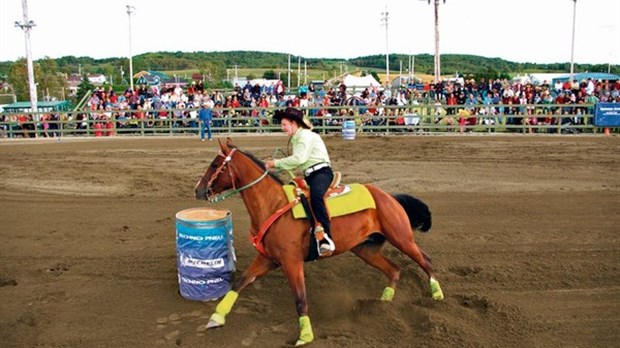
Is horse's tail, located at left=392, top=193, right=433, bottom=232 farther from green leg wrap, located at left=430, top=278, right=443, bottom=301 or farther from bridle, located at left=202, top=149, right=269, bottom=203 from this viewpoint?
bridle, located at left=202, top=149, right=269, bottom=203

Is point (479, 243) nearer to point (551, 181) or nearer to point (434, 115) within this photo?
point (551, 181)

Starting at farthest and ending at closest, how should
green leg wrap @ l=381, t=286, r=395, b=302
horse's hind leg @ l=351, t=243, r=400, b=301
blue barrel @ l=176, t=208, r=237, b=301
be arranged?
horse's hind leg @ l=351, t=243, r=400, b=301
green leg wrap @ l=381, t=286, r=395, b=302
blue barrel @ l=176, t=208, r=237, b=301

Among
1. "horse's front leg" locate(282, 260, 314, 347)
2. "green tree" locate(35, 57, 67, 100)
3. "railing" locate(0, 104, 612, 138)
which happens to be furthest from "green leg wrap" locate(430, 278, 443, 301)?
"green tree" locate(35, 57, 67, 100)

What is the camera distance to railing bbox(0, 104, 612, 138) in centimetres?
2542

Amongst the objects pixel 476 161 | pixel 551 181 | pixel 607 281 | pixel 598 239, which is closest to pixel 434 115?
pixel 476 161

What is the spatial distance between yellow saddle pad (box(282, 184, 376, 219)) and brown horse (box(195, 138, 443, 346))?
0.06 meters

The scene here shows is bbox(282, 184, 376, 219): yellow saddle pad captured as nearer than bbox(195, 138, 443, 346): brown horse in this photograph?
No

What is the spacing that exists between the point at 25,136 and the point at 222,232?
1058 inches

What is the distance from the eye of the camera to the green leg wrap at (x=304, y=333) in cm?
570

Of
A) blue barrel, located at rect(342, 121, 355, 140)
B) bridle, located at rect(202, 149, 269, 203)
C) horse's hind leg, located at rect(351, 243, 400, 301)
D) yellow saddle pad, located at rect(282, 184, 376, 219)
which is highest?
bridle, located at rect(202, 149, 269, 203)

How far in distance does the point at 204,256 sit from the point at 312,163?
5.64 ft

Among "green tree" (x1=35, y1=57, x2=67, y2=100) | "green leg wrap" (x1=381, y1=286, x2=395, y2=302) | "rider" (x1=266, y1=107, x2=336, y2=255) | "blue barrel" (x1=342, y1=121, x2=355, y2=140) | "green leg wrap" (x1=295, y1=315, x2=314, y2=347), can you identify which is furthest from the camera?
"green tree" (x1=35, y1=57, x2=67, y2=100)

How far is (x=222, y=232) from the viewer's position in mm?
6715

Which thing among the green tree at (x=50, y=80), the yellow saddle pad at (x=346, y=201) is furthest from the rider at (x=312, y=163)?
the green tree at (x=50, y=80)
